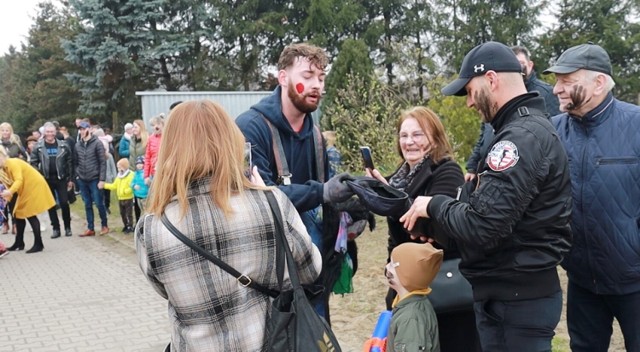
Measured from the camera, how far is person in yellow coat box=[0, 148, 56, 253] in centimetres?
902

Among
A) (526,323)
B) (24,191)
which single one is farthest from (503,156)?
(24,191)

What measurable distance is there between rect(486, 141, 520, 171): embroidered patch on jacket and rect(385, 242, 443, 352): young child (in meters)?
0.71

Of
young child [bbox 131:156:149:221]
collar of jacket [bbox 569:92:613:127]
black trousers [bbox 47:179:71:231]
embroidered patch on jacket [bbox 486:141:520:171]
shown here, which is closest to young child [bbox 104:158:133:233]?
young child [bbox 131:156:149:221]

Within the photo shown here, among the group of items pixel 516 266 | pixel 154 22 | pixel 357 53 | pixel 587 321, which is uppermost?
pixel 154 22

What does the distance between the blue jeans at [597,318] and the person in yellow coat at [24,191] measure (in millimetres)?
8419

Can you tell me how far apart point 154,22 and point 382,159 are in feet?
54.6

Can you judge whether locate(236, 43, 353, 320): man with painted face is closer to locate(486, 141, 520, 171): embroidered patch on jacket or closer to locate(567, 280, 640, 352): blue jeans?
locate(486, 141, 520, 171): embroidered patch on jacket

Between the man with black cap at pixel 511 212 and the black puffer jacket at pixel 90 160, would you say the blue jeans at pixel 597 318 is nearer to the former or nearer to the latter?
the man with black cap at pixel 511 212

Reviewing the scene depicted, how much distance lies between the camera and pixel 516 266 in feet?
7.98

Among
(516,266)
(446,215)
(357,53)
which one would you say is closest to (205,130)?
(446,215)

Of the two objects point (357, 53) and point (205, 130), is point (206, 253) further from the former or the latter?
point (357, 53)

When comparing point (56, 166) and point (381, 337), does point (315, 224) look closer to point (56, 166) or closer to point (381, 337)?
point (381, 337)

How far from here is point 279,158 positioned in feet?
9.89

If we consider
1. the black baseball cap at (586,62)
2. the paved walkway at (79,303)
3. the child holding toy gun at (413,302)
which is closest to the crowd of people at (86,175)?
the paved walkway at (79,303)
